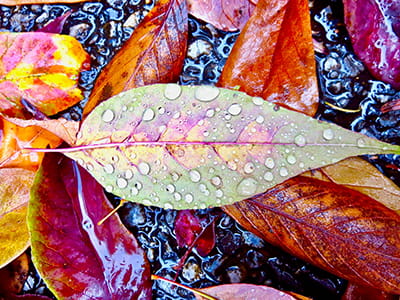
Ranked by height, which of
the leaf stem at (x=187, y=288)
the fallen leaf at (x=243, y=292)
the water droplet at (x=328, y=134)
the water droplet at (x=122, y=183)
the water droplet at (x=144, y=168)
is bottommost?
the leaf stem at (x=187, y=288)

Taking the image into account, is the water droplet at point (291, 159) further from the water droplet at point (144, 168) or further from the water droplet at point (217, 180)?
the water droplet at point (144, 168)

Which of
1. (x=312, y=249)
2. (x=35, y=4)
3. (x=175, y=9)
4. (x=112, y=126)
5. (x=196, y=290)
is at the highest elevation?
(x=175, y=9)

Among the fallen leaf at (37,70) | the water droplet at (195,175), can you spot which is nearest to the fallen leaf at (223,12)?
the fallen leaf at (37,70)

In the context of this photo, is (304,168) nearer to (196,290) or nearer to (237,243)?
(237,243)

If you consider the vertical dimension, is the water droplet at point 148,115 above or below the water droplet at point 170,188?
Result: above

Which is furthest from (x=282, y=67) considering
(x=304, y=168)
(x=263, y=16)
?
(x=304, y=168)

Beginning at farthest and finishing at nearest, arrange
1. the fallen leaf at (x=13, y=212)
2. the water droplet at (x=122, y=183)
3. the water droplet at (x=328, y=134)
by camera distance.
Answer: the fallen leaf at (x=13, y=212) → the water droplet at (x=122, y=183) → the water droplet at (x=328, y=134)

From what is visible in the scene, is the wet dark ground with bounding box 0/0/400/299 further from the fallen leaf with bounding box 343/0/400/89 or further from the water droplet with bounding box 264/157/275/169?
the water droplet with bounding box 264/157/275/169

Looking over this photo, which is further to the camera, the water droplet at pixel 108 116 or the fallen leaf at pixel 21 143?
the fallen leaf at pixel 21 143
